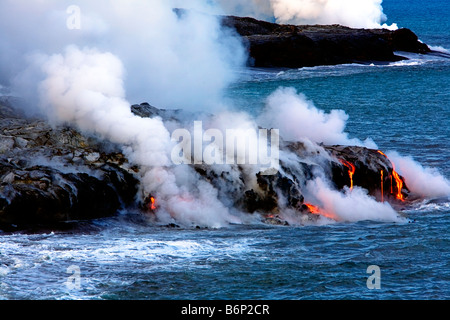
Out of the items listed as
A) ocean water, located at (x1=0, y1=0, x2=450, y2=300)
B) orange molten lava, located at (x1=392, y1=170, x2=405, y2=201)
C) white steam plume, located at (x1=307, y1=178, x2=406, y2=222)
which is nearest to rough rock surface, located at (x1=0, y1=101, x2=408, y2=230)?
orange molten lava, located at (x1=392, y1=170, x2=405, y2=201)

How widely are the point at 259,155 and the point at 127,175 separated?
5705mm

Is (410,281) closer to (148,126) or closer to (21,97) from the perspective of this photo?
(148,126)

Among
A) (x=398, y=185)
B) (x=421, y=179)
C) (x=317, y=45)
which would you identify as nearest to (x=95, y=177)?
(x=398, y=185)

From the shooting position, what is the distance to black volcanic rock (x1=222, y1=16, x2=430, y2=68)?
283 ft

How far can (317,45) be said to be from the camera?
88.1 metres

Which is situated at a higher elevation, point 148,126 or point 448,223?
point 148,126

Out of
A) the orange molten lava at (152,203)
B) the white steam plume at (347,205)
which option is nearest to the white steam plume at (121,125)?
the orange molten lava at (152,203)

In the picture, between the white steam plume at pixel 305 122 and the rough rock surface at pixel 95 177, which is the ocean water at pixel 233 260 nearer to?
the rough rock surface at pixel 95 177

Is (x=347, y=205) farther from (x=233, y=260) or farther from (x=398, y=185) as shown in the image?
(x=233, y=260)

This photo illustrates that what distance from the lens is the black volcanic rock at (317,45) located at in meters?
86.3

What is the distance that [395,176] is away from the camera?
1492 inches

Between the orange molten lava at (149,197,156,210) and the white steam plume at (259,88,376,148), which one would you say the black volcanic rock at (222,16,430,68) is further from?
the orange molten lava at (149,197,156,210)
